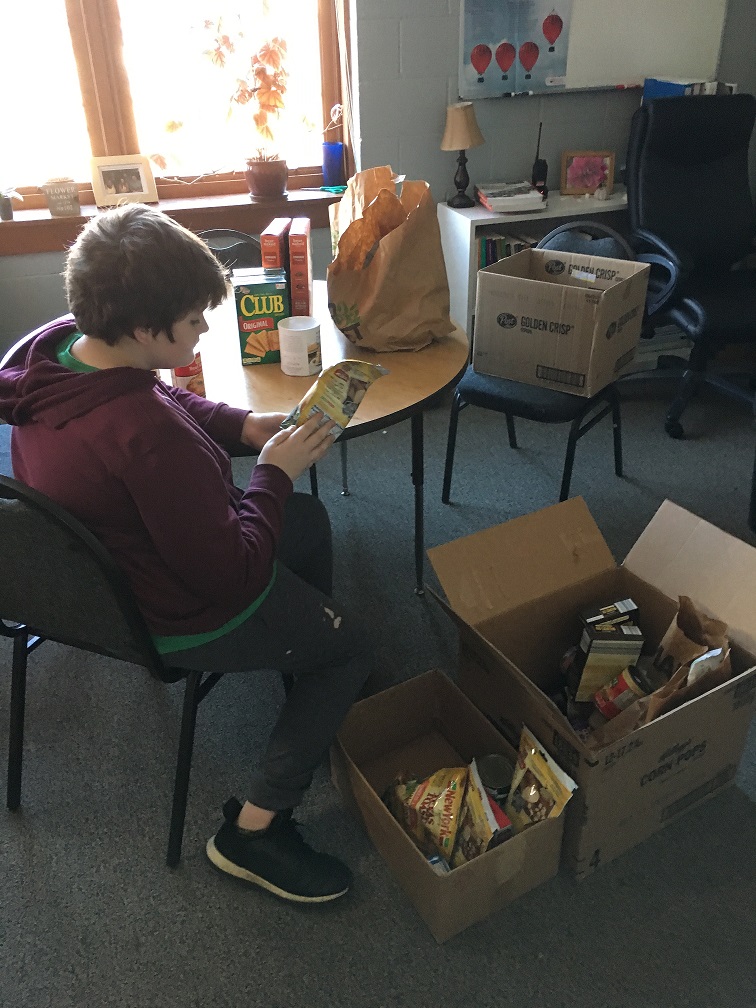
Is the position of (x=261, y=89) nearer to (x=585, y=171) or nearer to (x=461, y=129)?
(x=461, y=129)

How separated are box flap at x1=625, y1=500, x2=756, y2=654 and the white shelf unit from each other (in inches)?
62.0

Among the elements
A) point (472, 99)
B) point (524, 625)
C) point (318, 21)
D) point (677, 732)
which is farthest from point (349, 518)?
point (318, 21)

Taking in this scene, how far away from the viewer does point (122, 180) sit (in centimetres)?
291

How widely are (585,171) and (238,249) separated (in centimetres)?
162

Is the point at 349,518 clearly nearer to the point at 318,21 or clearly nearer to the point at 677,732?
the point at 677,732

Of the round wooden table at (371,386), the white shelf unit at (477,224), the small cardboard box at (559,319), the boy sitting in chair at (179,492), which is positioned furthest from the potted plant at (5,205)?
the boy sitting in chair at (179,492)

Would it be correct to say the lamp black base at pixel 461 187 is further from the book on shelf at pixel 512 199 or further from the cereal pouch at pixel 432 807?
the cereal pouch at pixel 432 807

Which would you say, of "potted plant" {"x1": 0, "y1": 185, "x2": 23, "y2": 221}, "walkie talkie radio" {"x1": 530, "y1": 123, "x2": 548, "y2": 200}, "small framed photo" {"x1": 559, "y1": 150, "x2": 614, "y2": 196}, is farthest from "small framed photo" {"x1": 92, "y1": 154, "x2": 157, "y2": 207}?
"small framed photo" {"x1": 559, "y1": 150, "x2": 614, "y2": 196}

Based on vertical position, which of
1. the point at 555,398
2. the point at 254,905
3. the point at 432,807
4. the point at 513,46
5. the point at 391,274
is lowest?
the point at 254,905

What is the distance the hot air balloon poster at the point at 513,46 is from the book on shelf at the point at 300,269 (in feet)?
5.61

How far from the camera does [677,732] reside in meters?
1.28

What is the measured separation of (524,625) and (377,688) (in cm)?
41

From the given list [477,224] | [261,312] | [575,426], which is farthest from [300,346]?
[477,224]

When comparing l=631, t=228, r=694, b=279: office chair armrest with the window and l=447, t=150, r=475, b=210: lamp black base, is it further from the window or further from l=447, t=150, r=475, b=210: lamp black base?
the window
